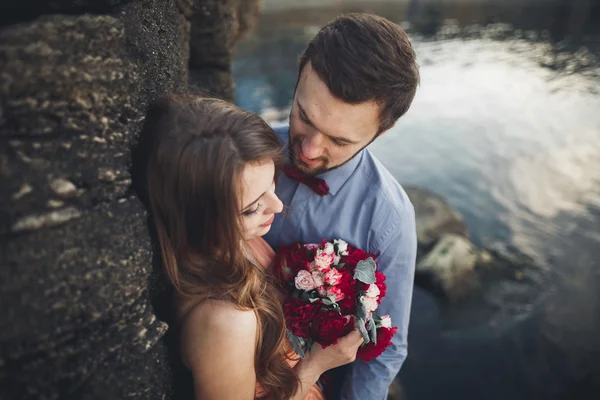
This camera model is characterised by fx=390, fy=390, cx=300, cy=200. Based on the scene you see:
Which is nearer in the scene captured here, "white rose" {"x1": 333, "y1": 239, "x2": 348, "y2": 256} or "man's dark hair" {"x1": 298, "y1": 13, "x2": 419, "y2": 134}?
"man's dark hair" {"x1": 298, "y1": 13, "x2": 419, "y2": 134}

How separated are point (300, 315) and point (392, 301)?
2.22ft

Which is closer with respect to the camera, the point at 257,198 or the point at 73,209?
the point at 73,209

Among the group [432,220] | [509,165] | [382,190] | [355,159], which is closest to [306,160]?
[355,159]

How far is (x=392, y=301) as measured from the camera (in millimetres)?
2275

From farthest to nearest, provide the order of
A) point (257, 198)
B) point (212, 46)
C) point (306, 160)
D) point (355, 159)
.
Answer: point (212, 46) < point (355, 159) < point (306, 160) < point (257, 198)

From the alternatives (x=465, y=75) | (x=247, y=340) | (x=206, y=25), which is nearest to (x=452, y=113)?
(x=465, y=75)

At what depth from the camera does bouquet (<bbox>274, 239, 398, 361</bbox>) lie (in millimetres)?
1874

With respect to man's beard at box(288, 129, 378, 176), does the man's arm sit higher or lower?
lower

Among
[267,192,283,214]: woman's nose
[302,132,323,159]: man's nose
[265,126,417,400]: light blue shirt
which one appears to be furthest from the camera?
[265,126,417,400]: light blue shirt

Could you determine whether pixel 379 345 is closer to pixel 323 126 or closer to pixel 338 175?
pixel 338 175

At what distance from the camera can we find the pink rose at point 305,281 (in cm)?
187

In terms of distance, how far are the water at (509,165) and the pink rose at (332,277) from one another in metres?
3.54

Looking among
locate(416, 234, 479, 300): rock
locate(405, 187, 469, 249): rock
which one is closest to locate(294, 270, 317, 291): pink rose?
locate(416, 234, 479, 300): rock

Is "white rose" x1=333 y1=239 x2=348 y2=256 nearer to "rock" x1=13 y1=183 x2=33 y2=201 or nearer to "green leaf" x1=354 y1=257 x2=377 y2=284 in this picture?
"green leaf" x1=354 y1=257 x2=377 y2=284
